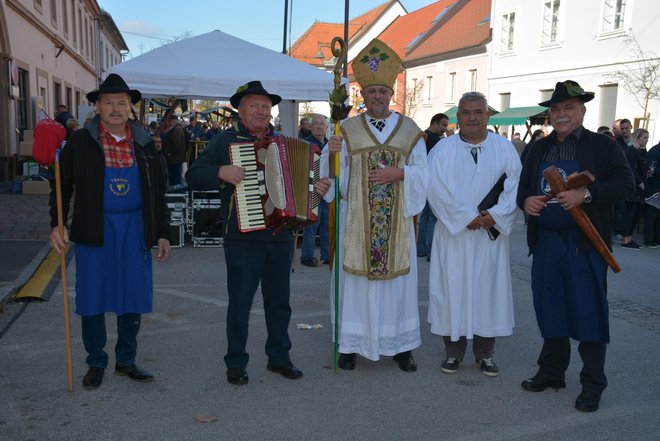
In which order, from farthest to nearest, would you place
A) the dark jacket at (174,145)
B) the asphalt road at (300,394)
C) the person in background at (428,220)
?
the dark jacket at (174,145), the person in background at (428,220), the asphalt road at (300,394)

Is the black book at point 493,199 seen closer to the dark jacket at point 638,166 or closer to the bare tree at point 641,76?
the dark jacket at point 638,166

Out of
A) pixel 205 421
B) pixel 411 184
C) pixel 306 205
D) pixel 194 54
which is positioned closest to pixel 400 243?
pixel 411 184

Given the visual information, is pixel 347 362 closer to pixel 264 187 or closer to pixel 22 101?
pixel 264 187

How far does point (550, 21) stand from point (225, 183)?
24.3 metres

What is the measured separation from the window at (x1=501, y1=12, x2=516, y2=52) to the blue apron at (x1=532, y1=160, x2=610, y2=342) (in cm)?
2580

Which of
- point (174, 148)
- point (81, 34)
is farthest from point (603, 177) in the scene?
point (81, 34)

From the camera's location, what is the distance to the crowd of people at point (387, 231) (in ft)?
13.4

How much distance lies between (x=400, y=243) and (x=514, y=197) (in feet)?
3.00

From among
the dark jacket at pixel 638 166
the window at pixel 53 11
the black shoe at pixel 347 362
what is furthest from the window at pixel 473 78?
the black shoe at pixel 347 362

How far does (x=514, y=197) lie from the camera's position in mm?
4527

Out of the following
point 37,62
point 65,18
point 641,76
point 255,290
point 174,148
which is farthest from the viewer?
point 65,18

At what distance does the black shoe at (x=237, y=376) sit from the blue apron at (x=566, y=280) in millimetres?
2129

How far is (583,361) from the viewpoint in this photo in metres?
4.17

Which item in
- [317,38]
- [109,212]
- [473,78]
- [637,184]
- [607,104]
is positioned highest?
[317,38]
